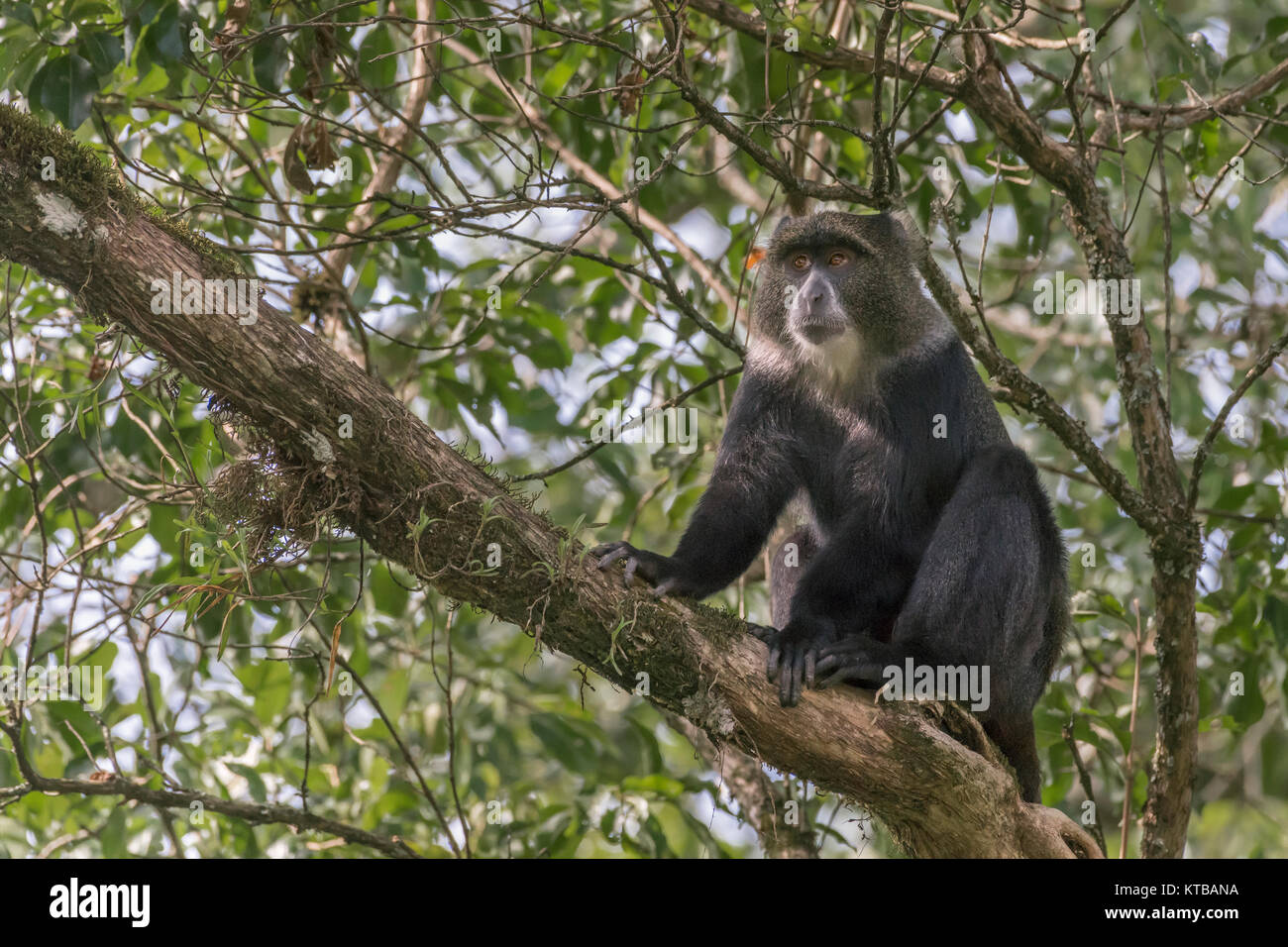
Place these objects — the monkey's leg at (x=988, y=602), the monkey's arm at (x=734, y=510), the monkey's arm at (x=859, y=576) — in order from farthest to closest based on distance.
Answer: the monkey's arm at (x=859, y=576), the monkey's leg at (x=988, y=602), the monkey's arm at (x=734, y=510)

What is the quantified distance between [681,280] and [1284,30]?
400 centimetres

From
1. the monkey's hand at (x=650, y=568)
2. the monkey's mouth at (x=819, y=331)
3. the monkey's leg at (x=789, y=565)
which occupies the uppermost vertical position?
the monkey's mouth at (x=819, y=331)

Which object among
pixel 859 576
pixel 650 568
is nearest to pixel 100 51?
pixel 650 568

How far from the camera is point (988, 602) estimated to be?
5512 millimetres

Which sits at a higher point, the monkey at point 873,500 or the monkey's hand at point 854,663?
the monkey at point 873,500

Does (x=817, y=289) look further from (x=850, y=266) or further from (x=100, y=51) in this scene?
(x=100, y=51)

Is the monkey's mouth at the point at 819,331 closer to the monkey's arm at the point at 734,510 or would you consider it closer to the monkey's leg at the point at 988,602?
the monkey's arm at the point at 734,510

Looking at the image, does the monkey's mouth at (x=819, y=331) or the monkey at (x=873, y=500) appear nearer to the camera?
the monkey at (x=873, y=500)

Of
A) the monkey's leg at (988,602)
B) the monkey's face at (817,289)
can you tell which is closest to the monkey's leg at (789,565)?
the monkey's leg at (988,602)

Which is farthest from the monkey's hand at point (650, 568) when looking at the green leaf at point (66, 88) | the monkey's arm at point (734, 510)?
the green leaf at point (66, 88)

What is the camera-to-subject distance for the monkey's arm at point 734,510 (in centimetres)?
526

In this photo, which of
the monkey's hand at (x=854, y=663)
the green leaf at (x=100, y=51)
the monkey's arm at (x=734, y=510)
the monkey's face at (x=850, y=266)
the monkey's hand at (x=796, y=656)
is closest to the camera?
the monkey's hand at (x=796, y=656)

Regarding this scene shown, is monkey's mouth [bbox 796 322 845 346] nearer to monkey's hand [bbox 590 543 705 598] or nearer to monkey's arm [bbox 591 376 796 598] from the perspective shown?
monkey's arm [bbox 591 376 796 598]
